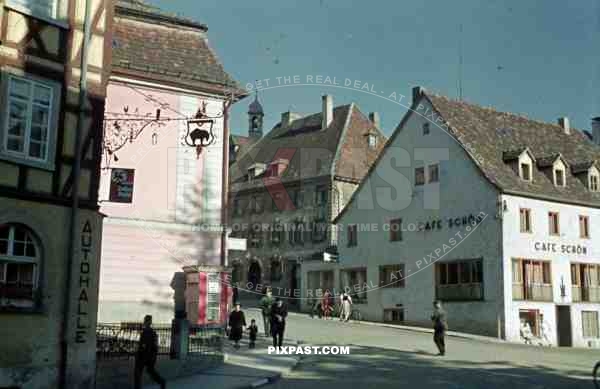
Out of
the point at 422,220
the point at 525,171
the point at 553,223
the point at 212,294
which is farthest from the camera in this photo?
the point at 422,220

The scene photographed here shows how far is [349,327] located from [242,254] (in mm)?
26860

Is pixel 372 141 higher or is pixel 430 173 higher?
pixel 372 141

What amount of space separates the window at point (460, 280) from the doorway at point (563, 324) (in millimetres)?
4392

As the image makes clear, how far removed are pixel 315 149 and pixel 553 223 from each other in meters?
22.1

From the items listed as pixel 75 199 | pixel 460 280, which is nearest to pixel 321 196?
pixel 460 280

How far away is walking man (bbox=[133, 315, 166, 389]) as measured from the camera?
1476 cm

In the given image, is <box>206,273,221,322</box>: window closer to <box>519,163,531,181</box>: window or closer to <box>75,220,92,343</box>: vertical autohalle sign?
<box>75,220,92,343</box>: vertical autohalle sign

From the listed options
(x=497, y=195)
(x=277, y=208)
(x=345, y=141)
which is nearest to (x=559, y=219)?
(x=497, y=195)

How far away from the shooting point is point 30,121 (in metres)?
14.7

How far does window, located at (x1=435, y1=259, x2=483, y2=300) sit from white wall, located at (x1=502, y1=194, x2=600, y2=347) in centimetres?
159

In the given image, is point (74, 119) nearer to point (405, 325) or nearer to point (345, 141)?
point (405, 325)

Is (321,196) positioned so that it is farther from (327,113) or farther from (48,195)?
(48,195)

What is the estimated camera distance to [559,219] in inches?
1433

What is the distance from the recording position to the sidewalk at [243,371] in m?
16.0
